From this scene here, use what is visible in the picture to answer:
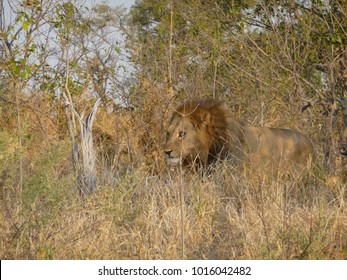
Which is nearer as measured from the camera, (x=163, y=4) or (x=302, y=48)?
(x=302, y=48)

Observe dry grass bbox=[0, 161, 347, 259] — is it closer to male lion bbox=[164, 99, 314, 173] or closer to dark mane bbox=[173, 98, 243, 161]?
male lion bbox=[164, 99, 314, 173]

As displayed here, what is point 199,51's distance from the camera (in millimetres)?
9312

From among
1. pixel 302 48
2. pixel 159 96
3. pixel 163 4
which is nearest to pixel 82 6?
pixel 159 96

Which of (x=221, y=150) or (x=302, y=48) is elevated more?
(x=302, y=48)

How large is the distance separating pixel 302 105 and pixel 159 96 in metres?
1.63

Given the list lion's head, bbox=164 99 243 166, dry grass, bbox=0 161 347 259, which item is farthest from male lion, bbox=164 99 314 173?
dry grass, bbox=0 161 347 259

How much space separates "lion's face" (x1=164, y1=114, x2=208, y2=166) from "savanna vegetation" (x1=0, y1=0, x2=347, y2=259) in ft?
0.66

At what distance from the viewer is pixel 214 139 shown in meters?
7.08

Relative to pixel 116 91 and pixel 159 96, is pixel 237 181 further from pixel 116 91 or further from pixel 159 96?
pixel 116 91

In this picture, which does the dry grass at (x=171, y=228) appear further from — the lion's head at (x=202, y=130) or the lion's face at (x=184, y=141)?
the lion's head at (x=202, y=130)

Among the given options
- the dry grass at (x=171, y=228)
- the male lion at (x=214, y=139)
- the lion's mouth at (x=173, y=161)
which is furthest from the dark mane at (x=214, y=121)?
the dry grass at (x=171, y=228)

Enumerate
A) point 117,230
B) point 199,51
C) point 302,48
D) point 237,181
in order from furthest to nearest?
point 199,51 < point 302,48 < point 237,181 < point 117,230

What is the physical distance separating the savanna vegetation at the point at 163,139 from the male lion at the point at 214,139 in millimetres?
228

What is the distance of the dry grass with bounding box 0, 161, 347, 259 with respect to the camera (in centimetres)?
419
